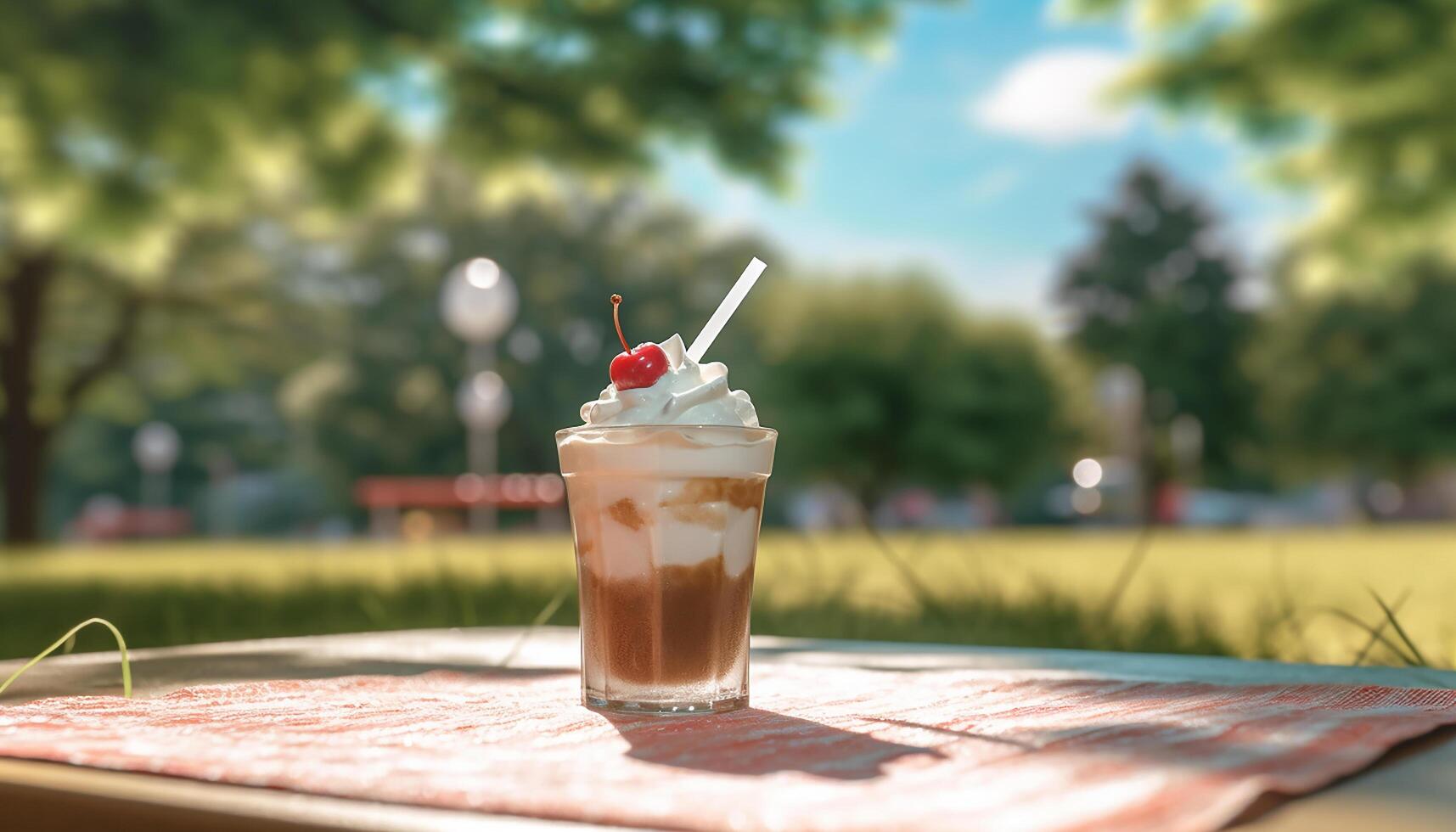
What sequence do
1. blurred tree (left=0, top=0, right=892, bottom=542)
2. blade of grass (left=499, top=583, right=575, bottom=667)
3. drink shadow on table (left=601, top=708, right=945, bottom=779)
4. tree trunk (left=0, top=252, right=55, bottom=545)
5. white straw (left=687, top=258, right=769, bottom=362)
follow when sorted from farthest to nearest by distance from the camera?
tree trunk (left=0, top=252, right=55, bottom=545) < blurred tree (left=0, top=0, right=892, bottom=542) < blade of grass (left=499, top=583, right=575, bottom=667) < white straw (left=687, top=258, right=769, bottom=362) < drink shadow on table (left=601, top=708, right=945, bottom=779)

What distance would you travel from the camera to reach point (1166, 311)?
1361 inches

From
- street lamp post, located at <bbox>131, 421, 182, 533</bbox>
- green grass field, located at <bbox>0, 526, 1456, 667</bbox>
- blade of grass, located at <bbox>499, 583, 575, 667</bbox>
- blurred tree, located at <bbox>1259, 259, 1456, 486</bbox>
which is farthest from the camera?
street lamp post, located at <bbox>131, 421, 182, 533</bbox>

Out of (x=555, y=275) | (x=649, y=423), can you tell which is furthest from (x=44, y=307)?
(x=555, y=275)

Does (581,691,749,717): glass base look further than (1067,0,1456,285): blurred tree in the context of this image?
No

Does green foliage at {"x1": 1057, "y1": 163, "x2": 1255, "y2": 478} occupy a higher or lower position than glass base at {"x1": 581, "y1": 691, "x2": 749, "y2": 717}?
higher

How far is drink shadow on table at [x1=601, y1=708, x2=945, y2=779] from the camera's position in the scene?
951 mm

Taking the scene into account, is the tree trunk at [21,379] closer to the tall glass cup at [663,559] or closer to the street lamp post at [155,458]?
the tall glass cup at [663,559]

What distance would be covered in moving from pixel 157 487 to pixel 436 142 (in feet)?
113

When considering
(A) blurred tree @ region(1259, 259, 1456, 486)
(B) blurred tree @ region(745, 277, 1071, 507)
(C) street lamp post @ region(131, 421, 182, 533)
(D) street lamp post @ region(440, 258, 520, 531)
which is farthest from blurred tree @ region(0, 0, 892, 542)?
(C) street lamp post @ region(131, 421, 182, 533)

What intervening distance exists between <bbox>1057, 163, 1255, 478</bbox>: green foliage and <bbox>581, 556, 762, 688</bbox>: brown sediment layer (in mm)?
34220

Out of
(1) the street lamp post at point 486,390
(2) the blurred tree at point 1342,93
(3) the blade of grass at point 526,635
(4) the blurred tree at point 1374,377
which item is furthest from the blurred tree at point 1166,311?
(3) the blade of grass at point 526,635

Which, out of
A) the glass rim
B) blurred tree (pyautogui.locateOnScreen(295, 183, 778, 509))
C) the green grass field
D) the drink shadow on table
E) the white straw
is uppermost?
blurred tree (pyautogui.locateOnScreen(295, 183, 778, 509))

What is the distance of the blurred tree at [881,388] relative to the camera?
24.1m

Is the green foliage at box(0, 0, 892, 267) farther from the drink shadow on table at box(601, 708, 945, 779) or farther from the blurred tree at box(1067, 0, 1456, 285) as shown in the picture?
the drink shadow on table at box(601, 708, 945, 779)
